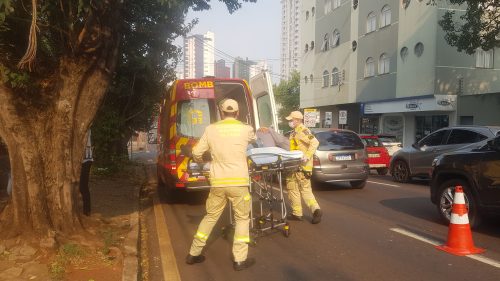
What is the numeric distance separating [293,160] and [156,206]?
14.3 ft

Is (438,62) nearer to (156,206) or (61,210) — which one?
(156,206)

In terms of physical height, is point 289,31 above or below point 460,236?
above

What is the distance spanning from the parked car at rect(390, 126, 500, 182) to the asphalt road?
335cm

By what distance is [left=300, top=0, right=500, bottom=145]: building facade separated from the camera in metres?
26.2

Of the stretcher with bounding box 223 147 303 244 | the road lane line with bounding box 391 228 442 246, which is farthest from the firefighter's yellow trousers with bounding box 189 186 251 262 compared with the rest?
the road lane line with bounding box 391 228 442 246

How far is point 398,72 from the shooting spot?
2914 centimetres

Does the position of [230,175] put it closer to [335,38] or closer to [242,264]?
[242,264]

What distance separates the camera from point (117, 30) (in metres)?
6.66

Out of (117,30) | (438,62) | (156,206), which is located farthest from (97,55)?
(438,62)

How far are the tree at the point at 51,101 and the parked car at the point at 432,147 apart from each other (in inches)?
345

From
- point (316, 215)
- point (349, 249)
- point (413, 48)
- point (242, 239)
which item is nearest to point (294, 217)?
point (316, 215)

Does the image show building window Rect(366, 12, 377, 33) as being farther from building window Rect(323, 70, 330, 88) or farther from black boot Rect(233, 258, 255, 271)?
black boot Rect(233, 258, 255, 271)

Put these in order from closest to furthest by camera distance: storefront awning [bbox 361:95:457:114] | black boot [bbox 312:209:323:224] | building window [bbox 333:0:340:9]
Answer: black boot [bbox 312:209:323:224] < storefront awning [bbox 361:95:457:114] < building window [bbox 333:0:340:9]

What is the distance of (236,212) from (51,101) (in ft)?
8.80
